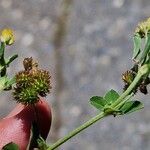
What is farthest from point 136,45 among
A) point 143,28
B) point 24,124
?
point 24,124

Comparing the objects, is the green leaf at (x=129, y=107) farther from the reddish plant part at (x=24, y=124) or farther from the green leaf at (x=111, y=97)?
the reddish plant part at (x=24, y=124)

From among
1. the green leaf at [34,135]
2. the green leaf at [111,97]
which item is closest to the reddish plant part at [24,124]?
the green leaf at [34,135]

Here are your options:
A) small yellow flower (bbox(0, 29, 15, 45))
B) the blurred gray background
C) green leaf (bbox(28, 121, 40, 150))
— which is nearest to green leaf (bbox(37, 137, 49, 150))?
green leaf (bbox(28, 121, 40, 150))

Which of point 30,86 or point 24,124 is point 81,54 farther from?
point 30,86

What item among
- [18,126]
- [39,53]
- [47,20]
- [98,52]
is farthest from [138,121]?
[18,126]

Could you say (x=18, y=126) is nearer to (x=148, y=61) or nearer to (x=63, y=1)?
(x=148, y=61)
